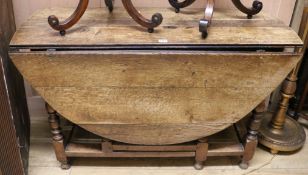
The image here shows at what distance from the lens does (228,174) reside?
5.60 feet

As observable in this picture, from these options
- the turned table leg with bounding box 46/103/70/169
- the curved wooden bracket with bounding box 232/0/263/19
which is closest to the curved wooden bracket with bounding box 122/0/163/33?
the curved wooden bracket with bounding box 232/0/263/19

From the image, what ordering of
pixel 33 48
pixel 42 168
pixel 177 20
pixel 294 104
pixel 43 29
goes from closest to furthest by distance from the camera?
pixel 33 48, pixel 43 29, pixel 177 20, pixel 42 168, pixel 294 104

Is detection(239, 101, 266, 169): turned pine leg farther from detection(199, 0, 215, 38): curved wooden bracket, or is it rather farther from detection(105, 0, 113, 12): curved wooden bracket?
detection(105, 0, 113, 12): curved wooden bracket

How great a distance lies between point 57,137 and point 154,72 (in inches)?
23.2

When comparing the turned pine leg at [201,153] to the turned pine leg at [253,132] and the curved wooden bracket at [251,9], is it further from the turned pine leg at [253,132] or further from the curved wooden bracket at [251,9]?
the curved wooden bracket at [251,9]

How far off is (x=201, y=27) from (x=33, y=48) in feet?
2.16

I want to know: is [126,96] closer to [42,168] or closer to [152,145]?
[152,145]

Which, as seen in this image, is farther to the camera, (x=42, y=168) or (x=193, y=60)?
(x=42, y=168)

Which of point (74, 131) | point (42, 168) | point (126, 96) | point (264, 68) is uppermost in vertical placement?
point (264, 68)

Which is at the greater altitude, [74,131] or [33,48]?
[33,48]

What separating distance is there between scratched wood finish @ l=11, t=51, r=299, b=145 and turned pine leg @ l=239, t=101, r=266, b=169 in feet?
0.38

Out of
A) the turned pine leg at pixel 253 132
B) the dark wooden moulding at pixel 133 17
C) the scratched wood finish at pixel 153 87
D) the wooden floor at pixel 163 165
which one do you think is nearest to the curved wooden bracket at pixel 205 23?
the dark wooden moulding at pixel 133 17

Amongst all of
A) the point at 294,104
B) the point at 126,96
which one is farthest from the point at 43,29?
the point at 294,104

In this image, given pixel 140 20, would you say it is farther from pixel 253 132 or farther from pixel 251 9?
pixel 253 132
